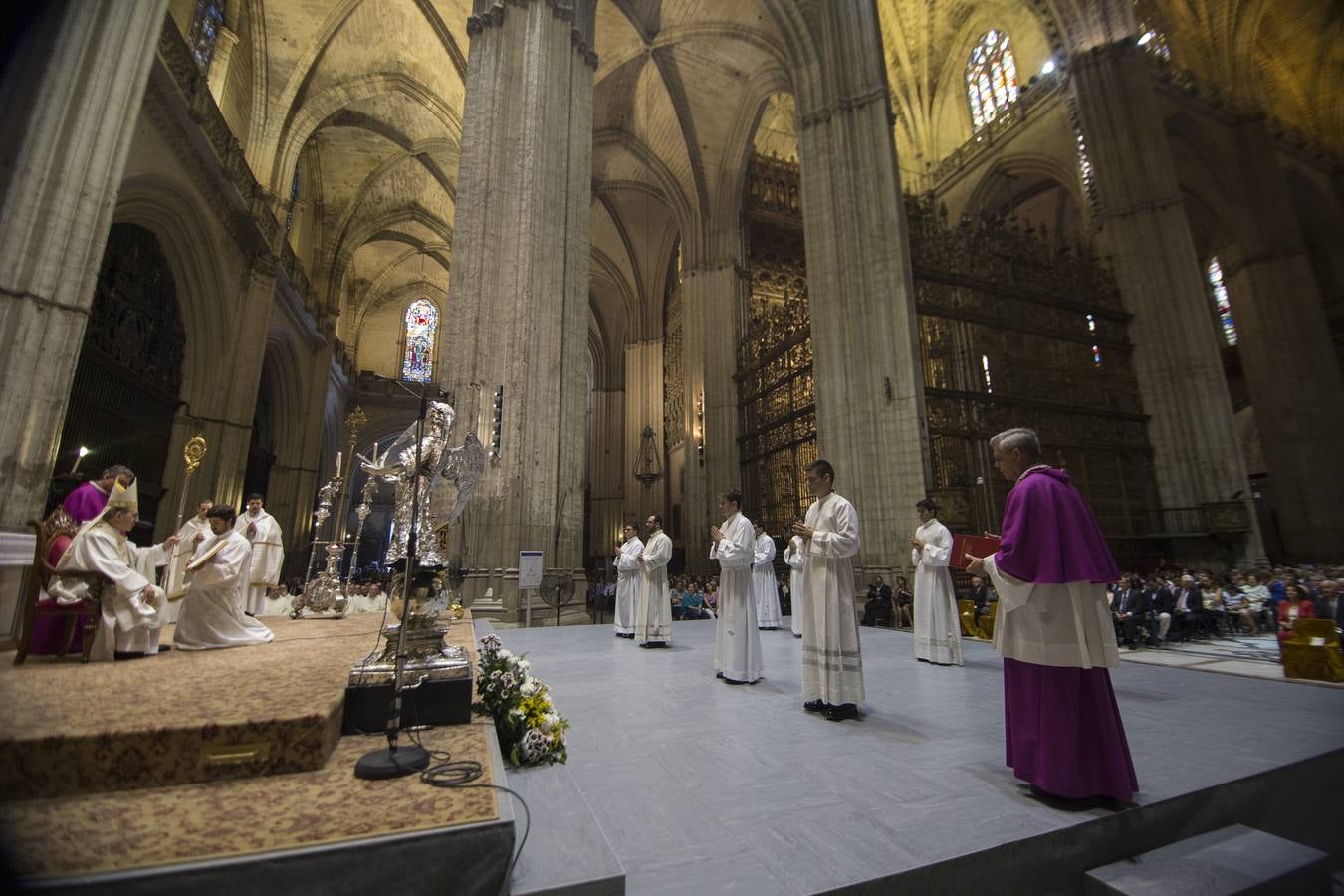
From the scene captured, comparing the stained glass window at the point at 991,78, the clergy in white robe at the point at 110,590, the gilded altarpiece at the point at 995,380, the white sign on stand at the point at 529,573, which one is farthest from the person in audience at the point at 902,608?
the stained glass window at the point at 991,78

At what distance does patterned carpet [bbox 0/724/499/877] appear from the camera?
1500 mm

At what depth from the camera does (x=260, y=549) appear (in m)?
7.05

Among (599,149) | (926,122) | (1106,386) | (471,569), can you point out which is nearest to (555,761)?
(471,569)

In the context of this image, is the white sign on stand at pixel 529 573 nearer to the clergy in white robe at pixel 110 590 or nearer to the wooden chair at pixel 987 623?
the clergy in white robe at pixel 110 590

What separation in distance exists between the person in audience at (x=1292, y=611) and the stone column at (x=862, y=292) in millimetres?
4686

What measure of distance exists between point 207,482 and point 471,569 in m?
9.55

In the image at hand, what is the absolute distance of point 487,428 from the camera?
28.6 feet

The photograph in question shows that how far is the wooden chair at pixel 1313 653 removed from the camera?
5137 millimetres

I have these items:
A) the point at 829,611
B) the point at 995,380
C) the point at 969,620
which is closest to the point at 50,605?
the point at 829,611

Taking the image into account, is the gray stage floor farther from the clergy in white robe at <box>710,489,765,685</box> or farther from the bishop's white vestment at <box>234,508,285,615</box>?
the bishop's white vestment at <box>234,508,285,615</box>

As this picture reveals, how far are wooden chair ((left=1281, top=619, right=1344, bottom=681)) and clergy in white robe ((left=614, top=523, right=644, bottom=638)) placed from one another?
6.73 m

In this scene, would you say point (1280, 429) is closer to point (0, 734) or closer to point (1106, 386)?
point (1106, 386)

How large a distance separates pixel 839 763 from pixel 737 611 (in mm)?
2243

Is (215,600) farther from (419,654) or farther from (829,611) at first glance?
(829,611)
